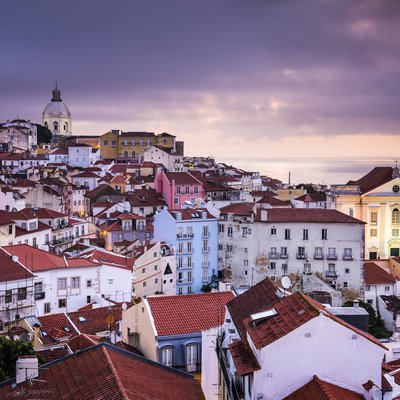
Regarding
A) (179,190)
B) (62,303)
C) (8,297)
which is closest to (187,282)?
(62,303)

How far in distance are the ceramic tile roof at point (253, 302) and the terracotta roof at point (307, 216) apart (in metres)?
31.0

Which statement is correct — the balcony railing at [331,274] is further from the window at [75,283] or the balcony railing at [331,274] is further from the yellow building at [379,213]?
the window at [75,283]

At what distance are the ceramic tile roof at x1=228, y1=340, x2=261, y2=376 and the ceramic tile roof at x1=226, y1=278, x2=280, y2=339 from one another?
0.91m

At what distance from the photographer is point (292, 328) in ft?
40.1

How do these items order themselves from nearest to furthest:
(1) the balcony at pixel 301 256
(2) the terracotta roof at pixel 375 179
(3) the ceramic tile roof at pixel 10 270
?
(3) the ceramic tile roof at pixel 10 270, (1) the balcony at pixel 301 256, (2) the terracotta roof at pixel 375 179

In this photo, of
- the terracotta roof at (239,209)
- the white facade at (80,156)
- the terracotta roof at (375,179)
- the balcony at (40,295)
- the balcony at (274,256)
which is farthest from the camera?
the white facade at (80,156)

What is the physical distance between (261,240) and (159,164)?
49773 mm

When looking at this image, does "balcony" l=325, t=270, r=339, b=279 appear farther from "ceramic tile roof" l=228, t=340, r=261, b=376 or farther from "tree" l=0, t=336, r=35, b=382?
"ceramic tile roof" l=228, t=340, r=261, b=376

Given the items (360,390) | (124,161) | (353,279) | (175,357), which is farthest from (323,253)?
(124,161)

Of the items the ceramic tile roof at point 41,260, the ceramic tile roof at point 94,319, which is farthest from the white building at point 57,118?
the ceramic tile roof at point 94,319

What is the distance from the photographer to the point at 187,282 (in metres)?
50.5

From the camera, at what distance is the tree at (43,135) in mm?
142275

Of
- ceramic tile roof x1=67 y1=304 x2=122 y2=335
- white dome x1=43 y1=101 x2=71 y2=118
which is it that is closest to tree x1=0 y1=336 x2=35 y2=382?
ceramic tile roof x1=67 y1=304 x2=122 y2=335

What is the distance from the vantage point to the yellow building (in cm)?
6016
